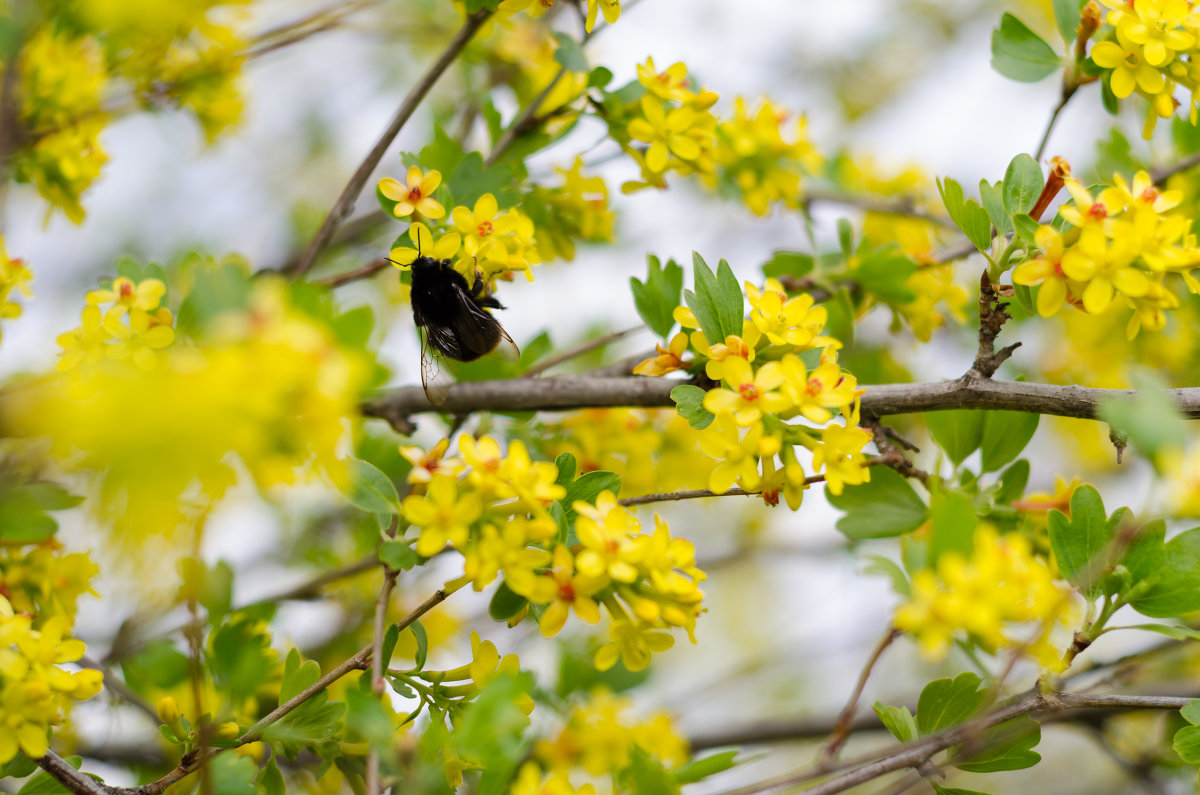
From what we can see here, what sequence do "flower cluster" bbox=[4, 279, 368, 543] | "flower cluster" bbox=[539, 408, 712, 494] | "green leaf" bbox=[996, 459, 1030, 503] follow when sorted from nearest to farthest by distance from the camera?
1. "flower cluster" bbox=[4, 279, 368, 543]
2. "green leaf" bbox=[996, 459, 1030, 503]
3. "flower cluster" bbox=[539, 408, 712, 494]

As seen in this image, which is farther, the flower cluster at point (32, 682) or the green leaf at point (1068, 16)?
the green leaf at point (1068, 16)

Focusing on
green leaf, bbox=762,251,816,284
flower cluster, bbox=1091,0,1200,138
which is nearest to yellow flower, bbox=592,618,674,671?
green leaf, bbox=762,251,816,284

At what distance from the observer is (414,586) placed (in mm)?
2143

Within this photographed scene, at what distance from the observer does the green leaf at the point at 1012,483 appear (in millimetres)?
1146

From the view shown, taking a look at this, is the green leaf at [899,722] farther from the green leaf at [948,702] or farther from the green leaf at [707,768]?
the green leaf at [707,768]

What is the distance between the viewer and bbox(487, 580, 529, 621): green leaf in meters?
0.91

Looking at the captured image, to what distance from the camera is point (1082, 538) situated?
98cm

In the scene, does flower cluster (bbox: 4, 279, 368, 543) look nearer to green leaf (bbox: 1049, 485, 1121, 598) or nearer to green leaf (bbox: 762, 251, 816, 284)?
green leaf (bbox: 1049, 485, 1121, 598)

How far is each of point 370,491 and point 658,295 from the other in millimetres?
545

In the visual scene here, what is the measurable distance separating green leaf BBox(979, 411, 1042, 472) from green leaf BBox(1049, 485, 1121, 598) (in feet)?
0.61

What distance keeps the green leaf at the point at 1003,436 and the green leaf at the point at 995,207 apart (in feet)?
0.94

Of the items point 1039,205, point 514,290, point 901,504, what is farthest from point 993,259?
point 514,290

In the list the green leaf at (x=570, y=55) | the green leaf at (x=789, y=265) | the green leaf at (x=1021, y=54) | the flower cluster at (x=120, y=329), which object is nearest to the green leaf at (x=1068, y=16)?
the green leaf at (x=1021, y=54)

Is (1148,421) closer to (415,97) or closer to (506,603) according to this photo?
(506,603)
